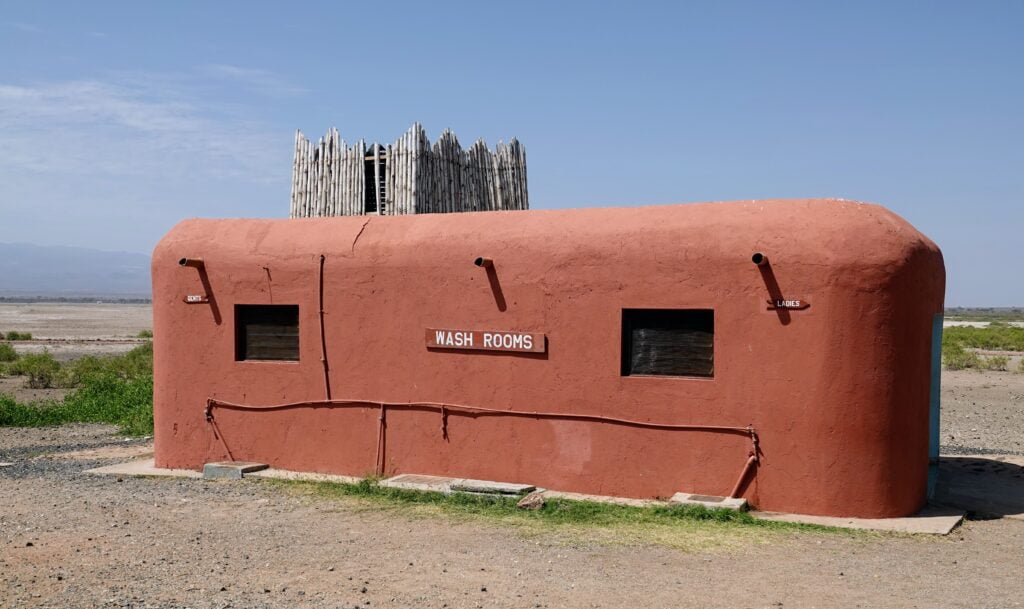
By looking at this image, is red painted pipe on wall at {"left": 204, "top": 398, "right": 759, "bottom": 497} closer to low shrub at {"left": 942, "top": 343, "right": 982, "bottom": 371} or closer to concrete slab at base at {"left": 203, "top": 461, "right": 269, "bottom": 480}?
concrete slab at base at {"left": 203, "top": 461, "right": 269, "bottom": 480}

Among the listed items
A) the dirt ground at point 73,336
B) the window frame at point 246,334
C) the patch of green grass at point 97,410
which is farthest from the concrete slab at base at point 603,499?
the dirt ground at point 73,336

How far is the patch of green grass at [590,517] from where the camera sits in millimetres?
9734

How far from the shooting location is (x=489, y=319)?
12.3m

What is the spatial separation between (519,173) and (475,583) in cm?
1193

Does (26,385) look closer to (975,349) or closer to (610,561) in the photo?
(610,561)

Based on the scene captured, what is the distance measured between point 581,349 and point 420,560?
11.6 ft

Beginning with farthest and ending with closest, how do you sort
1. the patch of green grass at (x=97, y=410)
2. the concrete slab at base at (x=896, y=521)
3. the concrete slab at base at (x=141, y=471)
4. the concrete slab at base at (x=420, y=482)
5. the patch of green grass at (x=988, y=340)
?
the patch of green grass at (x=988, y=340) < the patch of green grass at (x=97, y=410) < the concrete slab at base at (x=141, y=471) < the concrete slab at base at (x=420, y=482) < the concrete slab at base at (x=896, y=521)

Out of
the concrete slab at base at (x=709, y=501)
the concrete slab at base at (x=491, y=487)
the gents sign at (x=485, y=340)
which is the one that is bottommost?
the concrete slab at base at (x=491, y=487)

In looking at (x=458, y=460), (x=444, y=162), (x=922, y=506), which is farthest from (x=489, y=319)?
(x=444, y=162)

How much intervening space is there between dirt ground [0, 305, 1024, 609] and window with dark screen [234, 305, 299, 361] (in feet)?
6.61

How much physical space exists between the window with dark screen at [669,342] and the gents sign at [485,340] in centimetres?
102

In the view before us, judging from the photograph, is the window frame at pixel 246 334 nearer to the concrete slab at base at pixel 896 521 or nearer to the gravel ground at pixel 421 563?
the gravel ground at pixel 421 563

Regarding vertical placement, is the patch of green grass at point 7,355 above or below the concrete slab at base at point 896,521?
below

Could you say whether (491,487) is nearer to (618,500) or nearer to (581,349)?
(618,500)
